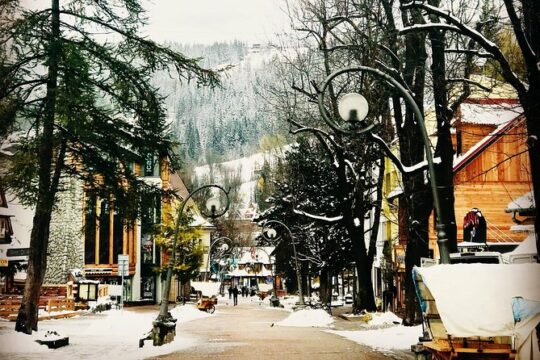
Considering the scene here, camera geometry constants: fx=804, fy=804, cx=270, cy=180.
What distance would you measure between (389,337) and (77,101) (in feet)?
39.2

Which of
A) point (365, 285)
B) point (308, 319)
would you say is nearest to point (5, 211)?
point (308, 319)

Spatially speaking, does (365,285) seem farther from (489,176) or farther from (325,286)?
(325,286)

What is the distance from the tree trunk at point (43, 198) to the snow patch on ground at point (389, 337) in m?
9.28

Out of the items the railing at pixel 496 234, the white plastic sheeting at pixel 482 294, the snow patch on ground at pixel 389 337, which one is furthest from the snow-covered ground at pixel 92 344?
the railing at pixel 496 234

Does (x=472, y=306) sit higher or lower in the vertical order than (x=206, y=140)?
lower

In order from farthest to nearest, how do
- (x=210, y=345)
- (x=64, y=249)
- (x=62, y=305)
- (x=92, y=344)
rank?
(x=64, y=249)
(x=62, y=305)
(x=92, y=344)
(x=210, y=345)

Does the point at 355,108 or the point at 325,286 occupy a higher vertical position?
the point at 355,108

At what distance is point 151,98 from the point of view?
22.4 m

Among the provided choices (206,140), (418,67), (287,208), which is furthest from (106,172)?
(206,140)

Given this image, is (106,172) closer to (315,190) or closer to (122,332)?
(122,332)

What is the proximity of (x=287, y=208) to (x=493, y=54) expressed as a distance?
4387cm

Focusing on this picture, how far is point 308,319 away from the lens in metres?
36.9

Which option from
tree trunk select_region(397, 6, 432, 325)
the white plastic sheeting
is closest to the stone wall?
tree trunk select_region(397, 6, 432, 325)

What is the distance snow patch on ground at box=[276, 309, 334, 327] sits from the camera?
36.2m
